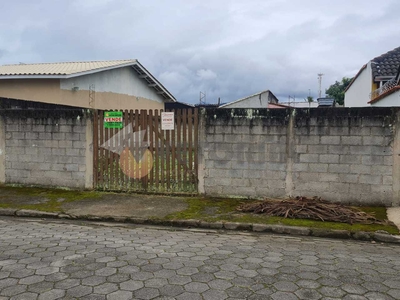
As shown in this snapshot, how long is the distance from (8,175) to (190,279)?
7322mm

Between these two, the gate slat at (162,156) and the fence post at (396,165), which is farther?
the gate slat at (162,156)

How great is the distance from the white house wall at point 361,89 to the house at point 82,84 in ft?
40.8

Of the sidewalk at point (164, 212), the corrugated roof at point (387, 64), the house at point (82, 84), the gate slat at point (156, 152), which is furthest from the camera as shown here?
the corrugated roof at point (387, 64)

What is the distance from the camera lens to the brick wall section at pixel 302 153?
6633 mm

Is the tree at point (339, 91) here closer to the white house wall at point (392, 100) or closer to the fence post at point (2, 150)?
the white house wall at point (392, 100)

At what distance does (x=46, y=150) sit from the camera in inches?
328

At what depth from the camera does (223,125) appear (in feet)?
24.2

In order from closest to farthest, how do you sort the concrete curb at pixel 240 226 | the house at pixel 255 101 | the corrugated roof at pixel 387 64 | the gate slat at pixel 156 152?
1. the concrete curb at pixel 240 226
2. the gate slat at pixel 156 152
3. the corrugated roof at pixel 387 64
4. the house at pixel 255 101

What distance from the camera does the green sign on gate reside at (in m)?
7.78

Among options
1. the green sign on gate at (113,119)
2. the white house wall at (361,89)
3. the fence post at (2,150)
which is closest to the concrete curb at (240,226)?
the green sign on gate at (113,119)

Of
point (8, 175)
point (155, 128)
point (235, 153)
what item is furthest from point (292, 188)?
point (8, 175)

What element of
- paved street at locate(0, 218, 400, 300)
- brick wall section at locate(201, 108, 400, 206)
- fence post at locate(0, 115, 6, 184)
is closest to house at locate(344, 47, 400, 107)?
brick wall section at locate(201, 108, 400, 206)

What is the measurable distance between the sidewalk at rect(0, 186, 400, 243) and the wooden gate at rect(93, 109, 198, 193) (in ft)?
1.05

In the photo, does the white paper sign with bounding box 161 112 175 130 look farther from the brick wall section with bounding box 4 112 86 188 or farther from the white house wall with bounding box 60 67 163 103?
the white house wall with bounding box 60 67 163 103
